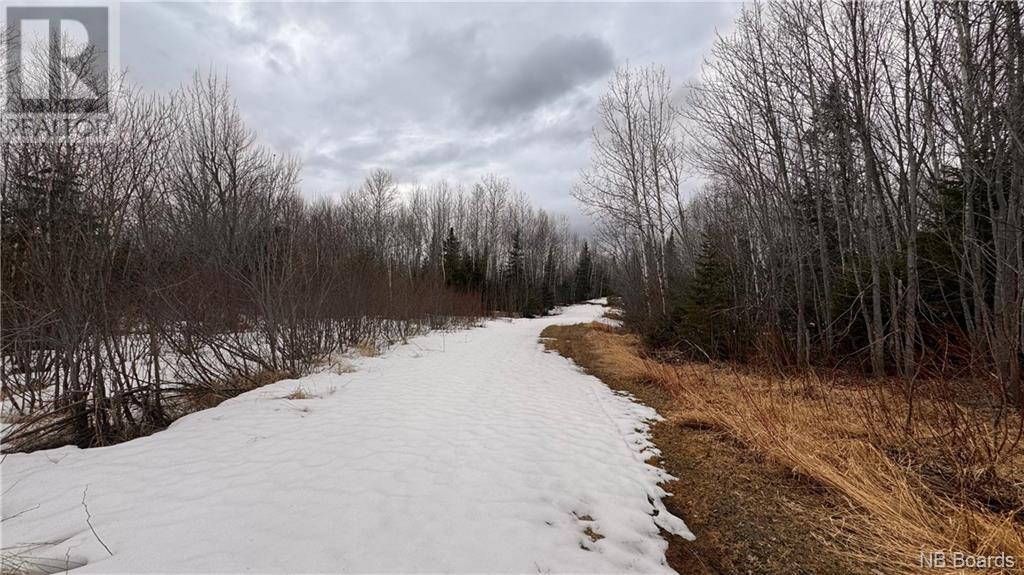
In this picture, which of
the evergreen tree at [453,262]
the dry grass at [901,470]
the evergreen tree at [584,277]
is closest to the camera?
the dry grass at [901,470]

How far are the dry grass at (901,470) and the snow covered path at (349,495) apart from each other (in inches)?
41.4

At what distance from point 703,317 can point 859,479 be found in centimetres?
730

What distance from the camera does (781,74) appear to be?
716cm

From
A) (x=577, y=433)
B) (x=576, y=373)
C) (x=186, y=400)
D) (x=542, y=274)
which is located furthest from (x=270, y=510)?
(x=542, y=274)

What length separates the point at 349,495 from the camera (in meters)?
2.67

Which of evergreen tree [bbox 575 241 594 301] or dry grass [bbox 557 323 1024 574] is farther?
evergreen tree [bbox 575 241 594 301]

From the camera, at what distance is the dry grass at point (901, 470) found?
2.00m

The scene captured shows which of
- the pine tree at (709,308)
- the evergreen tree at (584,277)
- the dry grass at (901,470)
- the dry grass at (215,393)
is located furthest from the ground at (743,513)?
the evergreen tree at (584,277)

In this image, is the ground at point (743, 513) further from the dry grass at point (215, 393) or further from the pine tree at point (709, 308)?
the dry grass at point (215, 393)

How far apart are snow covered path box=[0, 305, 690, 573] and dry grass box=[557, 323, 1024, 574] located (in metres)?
1.05

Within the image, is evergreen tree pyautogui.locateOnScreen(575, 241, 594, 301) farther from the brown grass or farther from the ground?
the ground

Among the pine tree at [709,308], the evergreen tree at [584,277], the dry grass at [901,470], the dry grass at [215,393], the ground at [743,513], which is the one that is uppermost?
the evergreen tree at [584,277]

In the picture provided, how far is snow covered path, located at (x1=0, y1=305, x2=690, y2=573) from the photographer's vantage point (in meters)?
2.04

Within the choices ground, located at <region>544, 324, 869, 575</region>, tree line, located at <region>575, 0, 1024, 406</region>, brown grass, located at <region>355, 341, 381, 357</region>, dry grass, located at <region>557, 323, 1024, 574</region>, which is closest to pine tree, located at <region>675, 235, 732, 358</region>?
tree line, located at <region>575, 0, 1024, 406</region>
